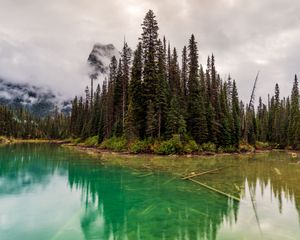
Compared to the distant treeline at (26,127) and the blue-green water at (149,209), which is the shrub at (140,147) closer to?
the blue-green water at (149,209)

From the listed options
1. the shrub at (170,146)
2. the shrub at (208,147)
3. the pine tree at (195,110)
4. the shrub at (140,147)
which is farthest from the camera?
the pine tree at (195,110)

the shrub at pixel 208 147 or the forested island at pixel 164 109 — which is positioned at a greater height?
the forested island at pixel 164 109

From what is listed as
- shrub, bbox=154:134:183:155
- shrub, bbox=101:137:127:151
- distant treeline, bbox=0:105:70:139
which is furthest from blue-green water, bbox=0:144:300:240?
distant treeline, bbox=0:105:70:139

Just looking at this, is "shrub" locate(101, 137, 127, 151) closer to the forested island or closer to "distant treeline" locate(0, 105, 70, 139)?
the forested island

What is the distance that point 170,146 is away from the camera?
44000mm

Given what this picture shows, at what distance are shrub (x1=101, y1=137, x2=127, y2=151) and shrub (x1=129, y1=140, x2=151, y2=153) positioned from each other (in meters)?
3.47

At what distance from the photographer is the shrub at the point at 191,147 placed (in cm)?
4575

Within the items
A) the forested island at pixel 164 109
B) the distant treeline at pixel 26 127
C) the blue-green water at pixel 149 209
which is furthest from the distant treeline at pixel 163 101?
the distant treeline at pixel 26 127

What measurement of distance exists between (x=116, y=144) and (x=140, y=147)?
7858 millimetres

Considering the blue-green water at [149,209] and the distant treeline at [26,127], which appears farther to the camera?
the distant treeline at [26,127]

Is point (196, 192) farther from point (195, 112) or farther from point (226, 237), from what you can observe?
point (195, 112)

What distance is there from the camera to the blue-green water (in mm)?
10602

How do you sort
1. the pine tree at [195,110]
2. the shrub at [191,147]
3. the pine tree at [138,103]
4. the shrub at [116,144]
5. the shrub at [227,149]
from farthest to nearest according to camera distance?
the shrub at [227,149]
the pine tree at [195,110]
the shrub at [116,144]
the pine tree at [138,103]
the shrub at [191,147]

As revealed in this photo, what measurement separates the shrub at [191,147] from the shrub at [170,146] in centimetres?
126
